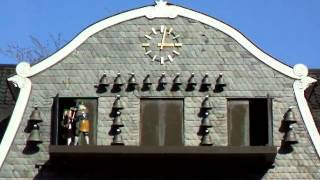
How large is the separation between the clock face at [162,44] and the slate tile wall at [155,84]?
13 cm

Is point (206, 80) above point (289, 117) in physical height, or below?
above

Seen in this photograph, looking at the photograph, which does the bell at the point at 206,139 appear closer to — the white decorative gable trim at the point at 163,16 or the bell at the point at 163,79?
the bell at the point at 163,79

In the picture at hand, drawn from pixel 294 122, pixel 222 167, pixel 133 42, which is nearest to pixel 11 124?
pixel 133 42

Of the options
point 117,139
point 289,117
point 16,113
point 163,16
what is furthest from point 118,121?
point 289,117

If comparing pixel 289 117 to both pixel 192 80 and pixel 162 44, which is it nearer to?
pixel 192 80

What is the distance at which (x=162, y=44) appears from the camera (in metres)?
24.0

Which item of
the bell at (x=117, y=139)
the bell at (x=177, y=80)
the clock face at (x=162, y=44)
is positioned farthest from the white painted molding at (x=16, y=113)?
the bell at (x=177, y=80)

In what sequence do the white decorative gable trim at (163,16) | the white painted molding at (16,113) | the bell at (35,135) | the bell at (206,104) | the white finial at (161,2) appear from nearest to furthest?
1. the bell at (35,135)
2. the white painted molding at (16,113)
3. the bell at (206,104)
4. the white decorative gable trim at (163,16)
5. the white finial at (161,2)

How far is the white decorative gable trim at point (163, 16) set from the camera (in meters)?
23.7

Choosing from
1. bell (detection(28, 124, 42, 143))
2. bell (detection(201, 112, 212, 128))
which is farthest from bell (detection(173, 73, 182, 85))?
bell (detection(28, 124, 42, 143))

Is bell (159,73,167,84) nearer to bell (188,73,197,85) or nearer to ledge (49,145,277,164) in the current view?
bell (188,73,197,85)

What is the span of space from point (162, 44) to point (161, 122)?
2.09 m

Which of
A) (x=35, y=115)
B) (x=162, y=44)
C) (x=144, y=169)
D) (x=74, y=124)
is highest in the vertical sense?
(x=162, y=44)

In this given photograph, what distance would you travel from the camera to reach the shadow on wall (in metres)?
23.3
